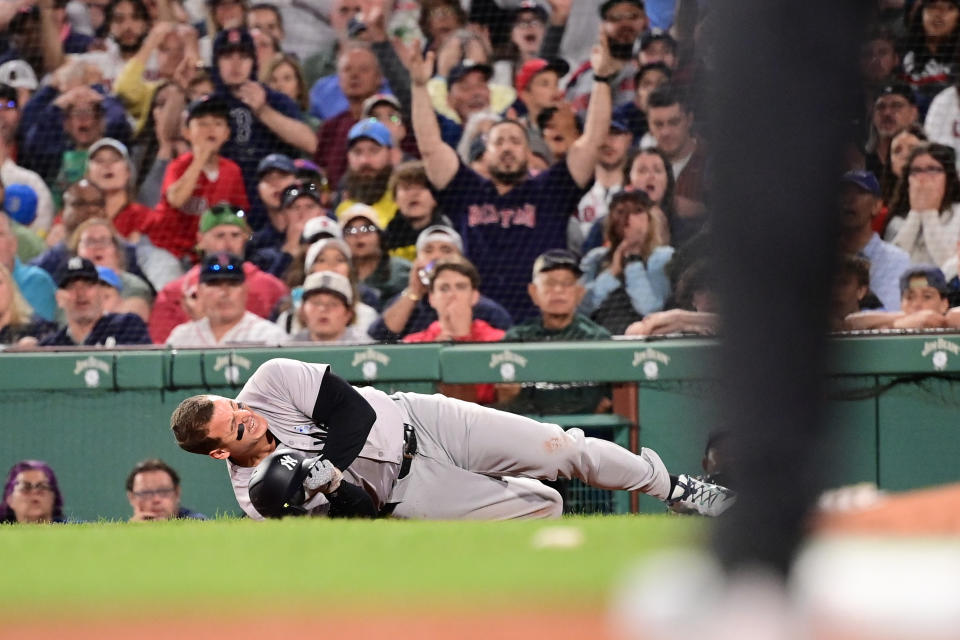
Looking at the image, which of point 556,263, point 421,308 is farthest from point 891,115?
point 421,308

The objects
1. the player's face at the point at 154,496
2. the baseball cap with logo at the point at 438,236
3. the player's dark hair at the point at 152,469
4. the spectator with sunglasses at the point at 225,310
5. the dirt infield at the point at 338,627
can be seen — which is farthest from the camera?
the baseball cap with logo at the point at 438,236

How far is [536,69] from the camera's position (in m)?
7.98

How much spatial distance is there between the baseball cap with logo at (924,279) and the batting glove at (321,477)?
11.4 feet

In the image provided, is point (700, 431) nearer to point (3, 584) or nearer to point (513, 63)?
point (3, 584)

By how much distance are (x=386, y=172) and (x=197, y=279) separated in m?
1.36

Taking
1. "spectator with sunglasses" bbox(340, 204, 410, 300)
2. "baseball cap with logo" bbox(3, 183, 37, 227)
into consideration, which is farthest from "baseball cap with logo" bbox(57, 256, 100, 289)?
"spectator with sunglasses" bbox(340, 204, 410, 300)

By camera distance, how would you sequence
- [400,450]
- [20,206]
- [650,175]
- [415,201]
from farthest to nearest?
[20,206], [415,201], [650,175], [400,450]

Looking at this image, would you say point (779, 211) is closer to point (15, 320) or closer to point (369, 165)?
point (369, 165)

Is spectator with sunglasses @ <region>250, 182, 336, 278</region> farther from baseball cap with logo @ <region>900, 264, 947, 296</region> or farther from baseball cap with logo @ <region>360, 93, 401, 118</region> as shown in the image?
baseball cap with logo @ <region>900, 264, 947, 296</region>

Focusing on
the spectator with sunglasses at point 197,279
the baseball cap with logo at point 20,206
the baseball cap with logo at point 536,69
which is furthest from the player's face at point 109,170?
the baseball cap with logo at point 536,69

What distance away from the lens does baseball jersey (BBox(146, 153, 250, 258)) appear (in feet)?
25.3

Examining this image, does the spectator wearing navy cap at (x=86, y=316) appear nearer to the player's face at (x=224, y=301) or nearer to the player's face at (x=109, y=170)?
the player's face at (x=224, y=301)

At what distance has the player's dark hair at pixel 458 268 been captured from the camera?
6570 mm

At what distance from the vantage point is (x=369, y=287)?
23.2 feet
